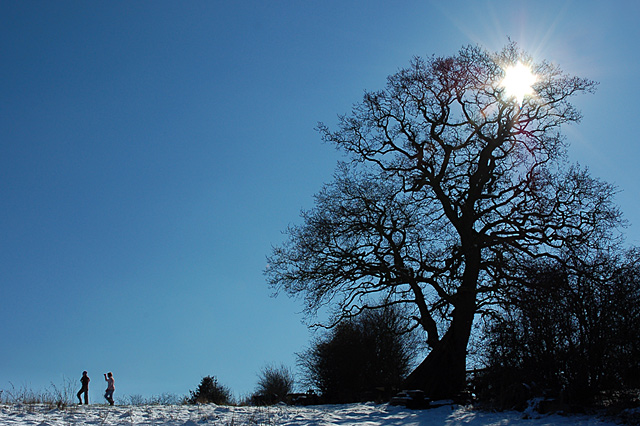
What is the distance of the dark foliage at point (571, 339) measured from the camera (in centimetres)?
1038

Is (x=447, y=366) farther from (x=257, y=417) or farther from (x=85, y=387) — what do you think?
(x=85, y=387)

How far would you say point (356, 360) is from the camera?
22875 mm

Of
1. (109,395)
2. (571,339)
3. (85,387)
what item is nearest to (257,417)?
(571,339)

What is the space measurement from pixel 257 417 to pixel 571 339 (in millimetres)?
6910

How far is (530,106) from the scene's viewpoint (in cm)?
1984

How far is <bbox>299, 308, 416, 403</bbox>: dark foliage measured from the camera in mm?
22516

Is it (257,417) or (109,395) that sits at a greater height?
(109,395)

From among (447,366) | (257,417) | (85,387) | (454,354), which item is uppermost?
(85,387)

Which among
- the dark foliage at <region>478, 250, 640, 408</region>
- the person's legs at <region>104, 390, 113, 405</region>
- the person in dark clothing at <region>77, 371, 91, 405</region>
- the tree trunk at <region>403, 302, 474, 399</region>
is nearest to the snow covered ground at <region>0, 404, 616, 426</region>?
the dark foliage at <region>478, 250, 640, 408</region>

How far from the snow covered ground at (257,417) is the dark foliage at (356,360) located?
8.33 meters

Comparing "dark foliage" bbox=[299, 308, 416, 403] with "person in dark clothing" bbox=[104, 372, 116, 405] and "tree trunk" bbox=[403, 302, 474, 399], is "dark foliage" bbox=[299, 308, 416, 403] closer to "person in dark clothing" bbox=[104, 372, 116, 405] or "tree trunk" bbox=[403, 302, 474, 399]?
"tree trunk" bbox=[403, 302, 474, 399]

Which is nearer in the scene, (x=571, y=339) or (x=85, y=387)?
(x=571, y=339)

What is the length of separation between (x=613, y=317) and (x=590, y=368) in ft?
3.70

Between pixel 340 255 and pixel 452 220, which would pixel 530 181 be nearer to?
pixel 452 220
